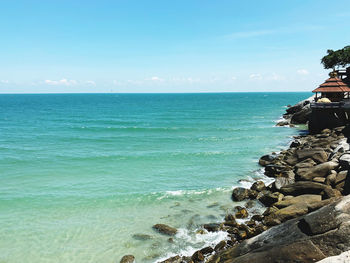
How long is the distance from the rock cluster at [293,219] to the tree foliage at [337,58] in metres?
40.0

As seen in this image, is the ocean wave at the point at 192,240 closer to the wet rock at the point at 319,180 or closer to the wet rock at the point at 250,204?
the wet rock at the point at 250,204

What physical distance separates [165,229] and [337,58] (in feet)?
181

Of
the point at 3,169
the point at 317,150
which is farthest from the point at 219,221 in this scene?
the point at 3,169

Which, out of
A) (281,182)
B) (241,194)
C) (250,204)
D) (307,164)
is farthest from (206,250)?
(307,164)

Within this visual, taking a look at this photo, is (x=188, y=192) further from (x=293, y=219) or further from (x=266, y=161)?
(x=266, y=161)

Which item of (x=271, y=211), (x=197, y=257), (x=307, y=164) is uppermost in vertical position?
(x=307, y=164)

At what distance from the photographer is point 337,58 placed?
5212cm

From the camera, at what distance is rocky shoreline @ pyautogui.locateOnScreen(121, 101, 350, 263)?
652 centimetres

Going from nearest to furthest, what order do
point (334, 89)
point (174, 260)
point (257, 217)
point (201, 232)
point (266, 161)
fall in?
point (174, 260) → point (201, 232) → point (257, 217) → point (266, 161) → point (334, 89)

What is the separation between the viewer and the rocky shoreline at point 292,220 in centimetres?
652

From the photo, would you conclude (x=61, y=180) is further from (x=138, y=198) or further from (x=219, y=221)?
(x=219, y=221)

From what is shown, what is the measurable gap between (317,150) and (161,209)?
11734 mm

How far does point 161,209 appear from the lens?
1350 cm

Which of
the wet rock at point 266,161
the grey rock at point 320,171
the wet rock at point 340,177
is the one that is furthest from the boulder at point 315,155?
the wet rock at point 340,177
